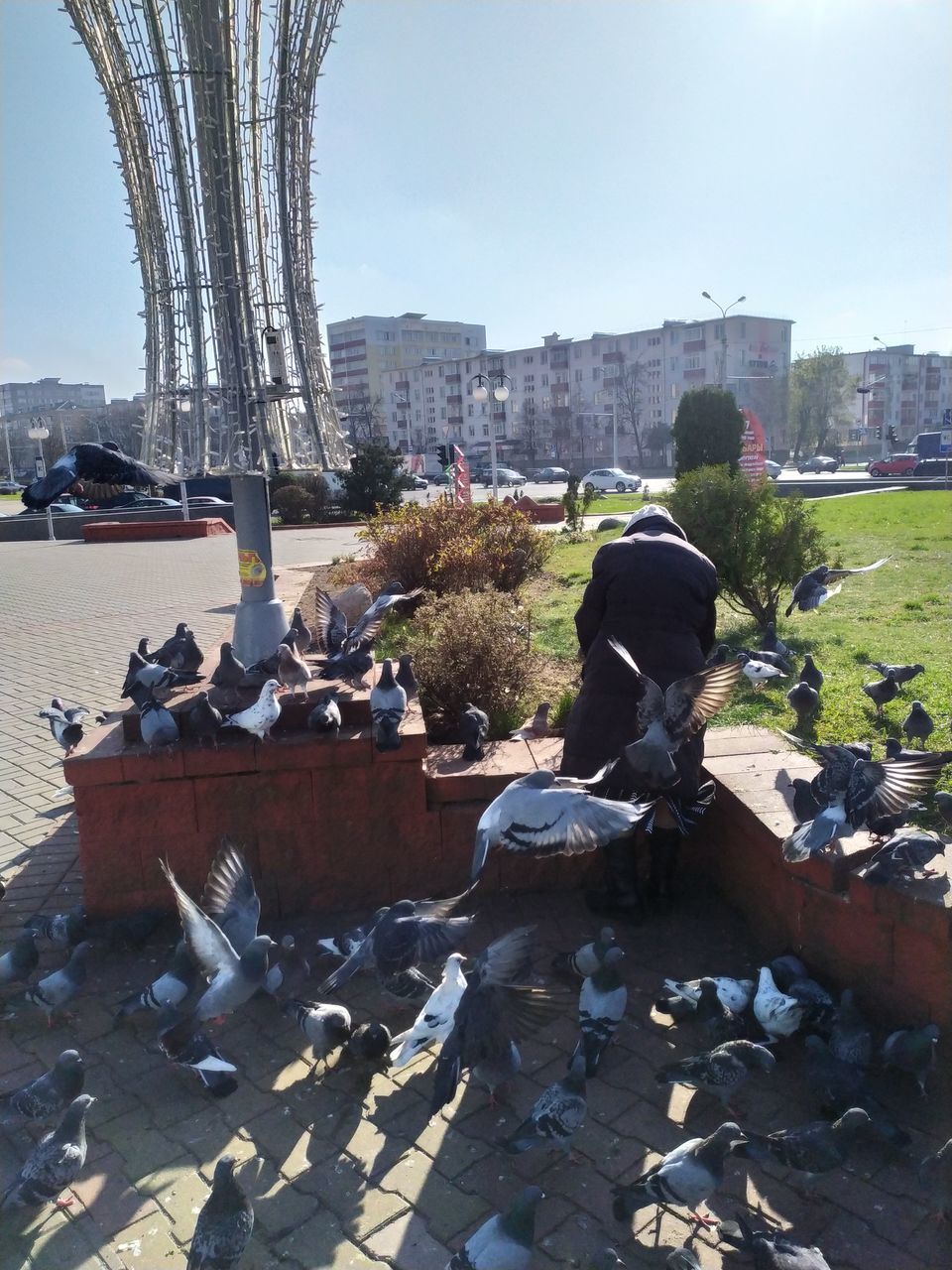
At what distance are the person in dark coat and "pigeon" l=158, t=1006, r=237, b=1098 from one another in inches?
65.1

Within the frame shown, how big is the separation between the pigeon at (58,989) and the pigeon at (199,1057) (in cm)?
57

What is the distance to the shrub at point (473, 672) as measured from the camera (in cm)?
516

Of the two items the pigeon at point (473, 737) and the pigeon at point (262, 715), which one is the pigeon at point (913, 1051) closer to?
the pigeon at point (473, 737)

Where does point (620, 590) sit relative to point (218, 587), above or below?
above

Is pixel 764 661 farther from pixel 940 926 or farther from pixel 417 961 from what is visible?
pixel 417 961

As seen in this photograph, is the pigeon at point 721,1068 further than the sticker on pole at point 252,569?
No

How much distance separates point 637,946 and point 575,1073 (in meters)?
1.10

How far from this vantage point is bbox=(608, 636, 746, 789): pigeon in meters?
3.23

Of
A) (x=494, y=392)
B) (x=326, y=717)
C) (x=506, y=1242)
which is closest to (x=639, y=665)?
(x=326, y=717)

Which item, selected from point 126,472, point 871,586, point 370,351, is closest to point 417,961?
point 871,586

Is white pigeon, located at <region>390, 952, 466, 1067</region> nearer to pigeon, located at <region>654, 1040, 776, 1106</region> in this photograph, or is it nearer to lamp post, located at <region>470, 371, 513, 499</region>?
pigeon, located at <region>654, 1040, 776, 1106</region>

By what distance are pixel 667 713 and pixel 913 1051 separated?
52.5 inches

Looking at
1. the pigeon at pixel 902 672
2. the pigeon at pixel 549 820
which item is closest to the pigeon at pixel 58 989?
the pigeon at pixel 549 820

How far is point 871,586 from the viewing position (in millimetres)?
9570
